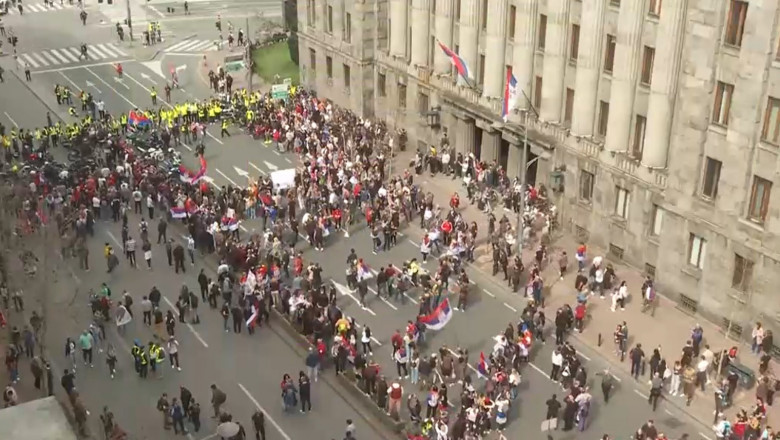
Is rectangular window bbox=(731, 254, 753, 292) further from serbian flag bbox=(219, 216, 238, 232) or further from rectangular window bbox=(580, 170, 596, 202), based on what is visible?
serbian flag bbox=(219, 216, 238, 232)

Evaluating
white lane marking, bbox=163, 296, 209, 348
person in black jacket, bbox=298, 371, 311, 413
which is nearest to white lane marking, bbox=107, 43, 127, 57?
white lane marking, bbox=163, 296, 209, 348

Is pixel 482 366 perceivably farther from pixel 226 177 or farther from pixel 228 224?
pixel 226 177

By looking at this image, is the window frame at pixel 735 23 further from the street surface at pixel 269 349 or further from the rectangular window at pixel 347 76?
the rectangular window at pixel 347 76

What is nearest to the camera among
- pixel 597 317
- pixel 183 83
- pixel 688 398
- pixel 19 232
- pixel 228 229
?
pixel 688 398

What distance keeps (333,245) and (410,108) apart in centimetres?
1757

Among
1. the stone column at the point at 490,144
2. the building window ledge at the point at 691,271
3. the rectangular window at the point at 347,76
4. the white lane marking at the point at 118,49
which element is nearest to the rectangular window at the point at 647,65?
the building window ledge at the point at 691,271

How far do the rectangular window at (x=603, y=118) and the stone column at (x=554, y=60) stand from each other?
3251mm

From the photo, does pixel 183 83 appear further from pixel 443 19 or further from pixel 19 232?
pixel 19 232

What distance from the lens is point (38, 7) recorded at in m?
113

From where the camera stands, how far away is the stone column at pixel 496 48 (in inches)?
2178

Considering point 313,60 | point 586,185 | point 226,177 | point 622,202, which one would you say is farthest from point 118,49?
point 622,202

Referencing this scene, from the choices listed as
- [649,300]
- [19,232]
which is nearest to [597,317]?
[649,300]

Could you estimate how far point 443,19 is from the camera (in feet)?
198

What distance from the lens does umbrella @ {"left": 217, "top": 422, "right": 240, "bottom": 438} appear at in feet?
108
